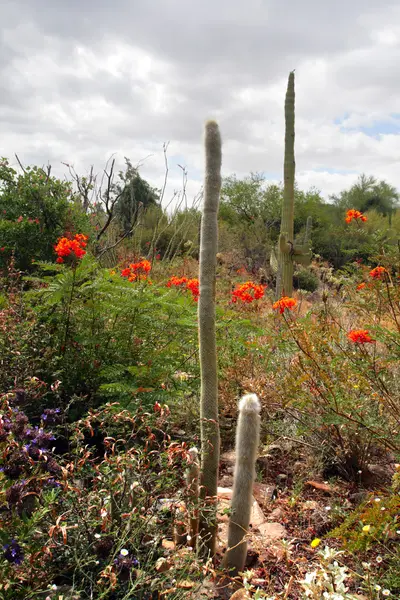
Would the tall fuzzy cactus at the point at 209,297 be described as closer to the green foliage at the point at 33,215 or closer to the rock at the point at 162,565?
the rock at the point at 162,565

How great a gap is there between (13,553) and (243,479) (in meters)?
0.90

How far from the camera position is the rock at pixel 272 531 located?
243cm

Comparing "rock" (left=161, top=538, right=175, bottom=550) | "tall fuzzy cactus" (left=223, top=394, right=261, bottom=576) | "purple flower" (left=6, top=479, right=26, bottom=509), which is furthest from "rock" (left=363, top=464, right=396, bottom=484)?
"purple flower" (left=6, top=479, right=26, bottom=509)

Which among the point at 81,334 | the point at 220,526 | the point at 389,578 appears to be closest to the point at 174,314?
the point at 81,334

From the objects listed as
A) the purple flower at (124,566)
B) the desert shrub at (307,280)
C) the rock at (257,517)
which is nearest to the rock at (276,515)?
the rock at (257,517)

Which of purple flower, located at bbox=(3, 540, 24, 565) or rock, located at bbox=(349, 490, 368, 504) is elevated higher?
purple flower, located at bbox=(3, 540, 24, 565)

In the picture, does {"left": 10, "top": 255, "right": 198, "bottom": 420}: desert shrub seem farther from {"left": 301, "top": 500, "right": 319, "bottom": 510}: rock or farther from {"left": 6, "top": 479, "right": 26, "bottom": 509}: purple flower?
{"left": 6, "top": 479, "right": 26, "bottom": 509}: purple flower

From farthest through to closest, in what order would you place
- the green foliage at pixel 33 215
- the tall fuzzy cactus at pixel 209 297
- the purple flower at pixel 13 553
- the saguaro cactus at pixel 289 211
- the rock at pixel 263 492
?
1. the saguaro cactus at pixel 289 211
2. the green foliage at pixel 33 215
3. the rock at pixel 263 492
4. the tall fuzzy cactus at pixel 209 297
5. the purple flower at pixel 13 553

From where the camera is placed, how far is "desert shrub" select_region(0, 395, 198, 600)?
1.61 meters

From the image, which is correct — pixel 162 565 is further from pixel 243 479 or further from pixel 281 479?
pixel 281 479

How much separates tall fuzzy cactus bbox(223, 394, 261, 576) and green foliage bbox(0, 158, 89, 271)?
4.48 m

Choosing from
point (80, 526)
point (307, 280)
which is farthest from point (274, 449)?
point (307, 280)

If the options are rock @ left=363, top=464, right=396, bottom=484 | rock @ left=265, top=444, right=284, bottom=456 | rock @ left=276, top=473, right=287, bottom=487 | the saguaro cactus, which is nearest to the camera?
rock @ left=363, top=464, right=396, bottom=484

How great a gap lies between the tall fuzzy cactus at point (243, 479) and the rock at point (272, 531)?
40cm
